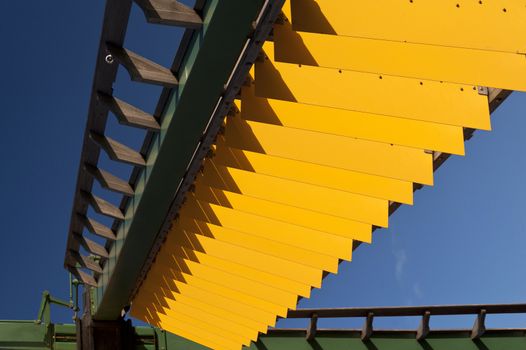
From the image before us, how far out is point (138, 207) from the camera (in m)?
7.23

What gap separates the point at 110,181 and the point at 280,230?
1.94 m

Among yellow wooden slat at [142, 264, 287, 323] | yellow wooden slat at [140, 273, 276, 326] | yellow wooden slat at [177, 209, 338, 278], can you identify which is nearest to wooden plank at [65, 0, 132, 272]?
yellow wooden slat at [177, 209, 338, 278]

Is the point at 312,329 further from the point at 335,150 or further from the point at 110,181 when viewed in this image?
the point at 335,150

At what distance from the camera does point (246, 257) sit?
337 inches

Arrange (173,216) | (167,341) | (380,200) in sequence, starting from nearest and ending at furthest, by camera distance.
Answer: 1. (380,200)
2. (173,216)
3. (167,341)

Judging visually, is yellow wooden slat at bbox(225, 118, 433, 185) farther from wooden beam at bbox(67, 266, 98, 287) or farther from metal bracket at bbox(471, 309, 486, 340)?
metal bracket at bbox(471, 309, 486, 340)

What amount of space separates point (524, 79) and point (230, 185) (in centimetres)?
324

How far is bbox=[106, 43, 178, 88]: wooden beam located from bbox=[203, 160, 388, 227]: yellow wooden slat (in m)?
1.87

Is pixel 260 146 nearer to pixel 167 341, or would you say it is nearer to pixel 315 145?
pixel 315 145

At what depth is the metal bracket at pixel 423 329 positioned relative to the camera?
1156 centimetres

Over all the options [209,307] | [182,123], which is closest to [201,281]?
[209,307]

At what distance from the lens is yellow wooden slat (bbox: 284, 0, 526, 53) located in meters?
4.74

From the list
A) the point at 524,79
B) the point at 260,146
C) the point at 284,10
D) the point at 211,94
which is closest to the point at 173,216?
the point at 260,146

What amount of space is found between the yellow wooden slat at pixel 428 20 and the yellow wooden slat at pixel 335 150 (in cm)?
161
